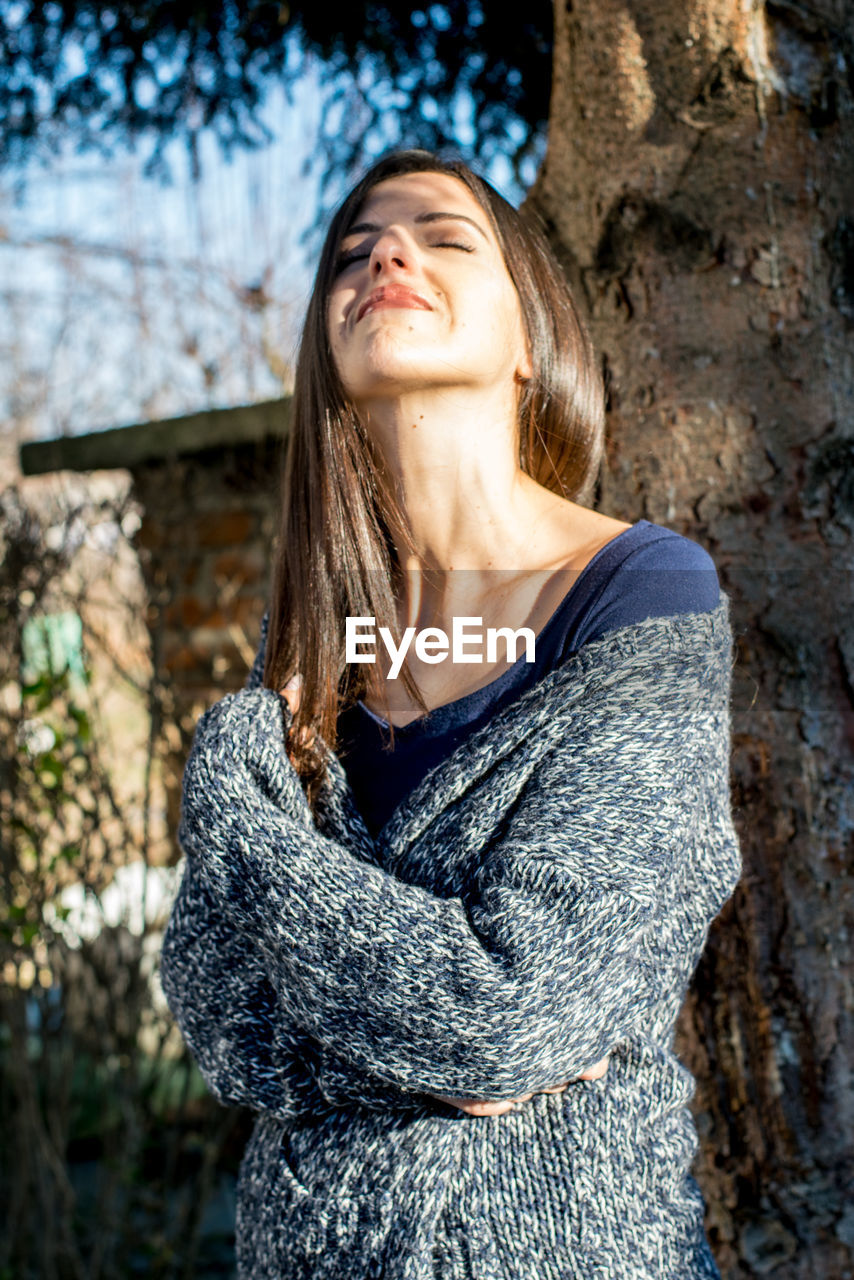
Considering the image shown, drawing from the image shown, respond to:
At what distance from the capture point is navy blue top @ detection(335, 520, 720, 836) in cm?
120

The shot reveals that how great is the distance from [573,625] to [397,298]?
537mm

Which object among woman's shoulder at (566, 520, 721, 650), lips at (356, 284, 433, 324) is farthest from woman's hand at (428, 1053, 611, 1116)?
lips at (356, 284, 433, 324)

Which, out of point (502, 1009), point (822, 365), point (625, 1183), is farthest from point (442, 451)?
point (625, 1183)

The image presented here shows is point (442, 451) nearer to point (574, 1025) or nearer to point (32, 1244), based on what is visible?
point (574, 1025)

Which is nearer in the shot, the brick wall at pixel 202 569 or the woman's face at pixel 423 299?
the woman's face at pixel 423 299

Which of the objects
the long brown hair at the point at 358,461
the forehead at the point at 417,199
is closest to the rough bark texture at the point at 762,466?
the long brown hair at the point at 358,461

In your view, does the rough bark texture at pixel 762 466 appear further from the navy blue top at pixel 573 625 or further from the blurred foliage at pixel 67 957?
the blurred foliage at pixel 67 957

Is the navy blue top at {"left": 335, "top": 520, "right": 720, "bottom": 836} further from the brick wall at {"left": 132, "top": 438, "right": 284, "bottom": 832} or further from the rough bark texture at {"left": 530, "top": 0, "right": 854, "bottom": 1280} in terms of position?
the brick wall at {"left": 132, "top": 438, "right": 284, "bottom": 832}

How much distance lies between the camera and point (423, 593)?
1.57 metres

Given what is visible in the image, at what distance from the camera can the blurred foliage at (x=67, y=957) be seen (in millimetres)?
2654

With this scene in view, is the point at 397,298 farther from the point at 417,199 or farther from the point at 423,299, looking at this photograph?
the point at 417,199

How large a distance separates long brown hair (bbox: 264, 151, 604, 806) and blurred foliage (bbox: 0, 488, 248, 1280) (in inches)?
48.2

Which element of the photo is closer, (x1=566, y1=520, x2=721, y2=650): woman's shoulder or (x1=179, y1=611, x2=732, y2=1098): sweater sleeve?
(x1=179, y1=611, x2=732, y2=1098): sweater sleeve

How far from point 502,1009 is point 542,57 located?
8.90ft
